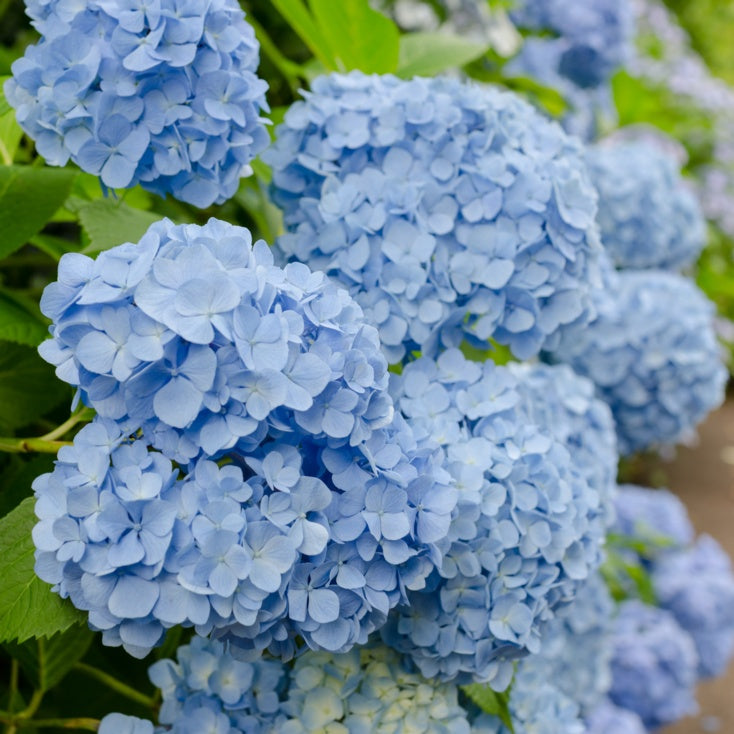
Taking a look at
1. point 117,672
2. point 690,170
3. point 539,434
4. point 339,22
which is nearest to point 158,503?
point 539,434

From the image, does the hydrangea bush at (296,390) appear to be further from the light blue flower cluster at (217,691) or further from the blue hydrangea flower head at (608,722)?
the blue hydrangea flower head at (608,722)

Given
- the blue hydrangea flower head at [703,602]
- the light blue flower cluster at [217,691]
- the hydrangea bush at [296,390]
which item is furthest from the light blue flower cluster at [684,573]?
the light blue flower cluster at [217,691]

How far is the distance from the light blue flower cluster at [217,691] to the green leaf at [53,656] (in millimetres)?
84

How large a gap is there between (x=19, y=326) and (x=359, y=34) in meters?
0.51

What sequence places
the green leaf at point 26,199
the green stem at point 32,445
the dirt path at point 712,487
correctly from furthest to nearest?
the dirt path at point 712,487 < the green leaf at point 26,199 < the green stem at point 32,445

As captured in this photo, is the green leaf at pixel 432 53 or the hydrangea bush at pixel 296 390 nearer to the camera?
the hydrangea bush at pixel 296 390

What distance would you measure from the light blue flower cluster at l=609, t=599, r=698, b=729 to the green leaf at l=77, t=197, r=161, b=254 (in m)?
1.39

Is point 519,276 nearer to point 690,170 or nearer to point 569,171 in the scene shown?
point 569,171

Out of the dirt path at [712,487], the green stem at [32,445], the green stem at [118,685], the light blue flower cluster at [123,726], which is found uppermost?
the green stem at [32,445]

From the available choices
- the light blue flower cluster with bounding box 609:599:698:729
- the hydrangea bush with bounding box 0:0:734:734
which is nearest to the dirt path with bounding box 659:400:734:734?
the light blue flower cluster with bounding box 609:599:698:729

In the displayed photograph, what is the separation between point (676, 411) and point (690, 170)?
86.3 inches

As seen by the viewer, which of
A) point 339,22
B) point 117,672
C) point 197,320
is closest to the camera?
point 197,320

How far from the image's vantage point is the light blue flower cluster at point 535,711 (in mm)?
848

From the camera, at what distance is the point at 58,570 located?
56 cm
